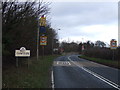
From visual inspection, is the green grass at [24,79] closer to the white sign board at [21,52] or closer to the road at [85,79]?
the road at [85,79]

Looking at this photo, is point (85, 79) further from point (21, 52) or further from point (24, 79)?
point (21, 52)

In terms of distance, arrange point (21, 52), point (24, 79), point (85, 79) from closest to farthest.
→ 1. point (24, 79)
2. point (85, 79)
3. point (21, 52)

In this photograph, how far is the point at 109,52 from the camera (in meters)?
44.9

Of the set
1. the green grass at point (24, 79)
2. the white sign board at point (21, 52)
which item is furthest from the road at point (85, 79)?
the white sign board at point (21, 52)

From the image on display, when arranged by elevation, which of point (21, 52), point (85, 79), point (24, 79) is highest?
point (21, 52)

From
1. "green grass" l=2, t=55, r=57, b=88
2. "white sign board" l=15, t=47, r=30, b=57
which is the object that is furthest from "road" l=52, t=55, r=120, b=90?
"white sign board" l=15, t=47, r=30, b=57

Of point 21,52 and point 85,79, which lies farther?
point 21,52

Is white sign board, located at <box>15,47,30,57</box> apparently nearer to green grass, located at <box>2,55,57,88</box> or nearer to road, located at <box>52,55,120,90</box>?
green grass, located at <box>2,55,57,88</box>

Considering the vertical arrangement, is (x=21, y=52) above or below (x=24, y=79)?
above

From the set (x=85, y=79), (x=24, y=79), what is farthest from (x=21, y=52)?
(x=85, y=79)

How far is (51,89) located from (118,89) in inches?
132

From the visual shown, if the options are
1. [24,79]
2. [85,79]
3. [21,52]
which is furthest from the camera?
[21,52]

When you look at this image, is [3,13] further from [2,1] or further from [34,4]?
[34,4]

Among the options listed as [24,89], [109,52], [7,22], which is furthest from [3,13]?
[109,52]
